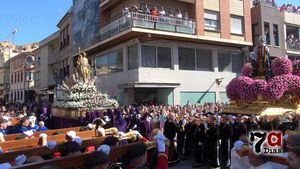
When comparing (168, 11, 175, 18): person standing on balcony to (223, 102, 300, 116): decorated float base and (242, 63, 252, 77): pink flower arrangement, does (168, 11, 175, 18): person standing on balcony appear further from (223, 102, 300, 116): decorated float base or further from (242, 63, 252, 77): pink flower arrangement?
(223, 102, 300, 116): decorated float base

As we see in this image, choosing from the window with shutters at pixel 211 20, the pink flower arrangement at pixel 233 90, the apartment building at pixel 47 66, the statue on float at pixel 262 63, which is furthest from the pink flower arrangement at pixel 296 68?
the apartment building at pixel 47 66

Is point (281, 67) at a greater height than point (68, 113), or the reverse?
point (281, 67)

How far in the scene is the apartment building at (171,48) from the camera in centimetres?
2422

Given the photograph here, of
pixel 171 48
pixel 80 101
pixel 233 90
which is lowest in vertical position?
pixel 80 101

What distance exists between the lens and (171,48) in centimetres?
2589

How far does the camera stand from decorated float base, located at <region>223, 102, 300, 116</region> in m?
13.1

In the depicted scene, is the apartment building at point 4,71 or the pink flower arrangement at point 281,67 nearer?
the pink flower arrangement at point 281,67

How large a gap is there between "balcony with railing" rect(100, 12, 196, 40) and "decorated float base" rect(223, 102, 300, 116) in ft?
34.3

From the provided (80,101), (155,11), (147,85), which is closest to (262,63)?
(80,101)

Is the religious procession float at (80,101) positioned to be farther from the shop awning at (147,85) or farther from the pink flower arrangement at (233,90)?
the shop awning at (147,85)

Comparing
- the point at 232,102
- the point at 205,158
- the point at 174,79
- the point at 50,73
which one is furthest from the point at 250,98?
the point at 50,73

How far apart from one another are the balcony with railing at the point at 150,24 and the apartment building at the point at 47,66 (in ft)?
69.9

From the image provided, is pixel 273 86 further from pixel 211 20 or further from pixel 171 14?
pixel 211 20

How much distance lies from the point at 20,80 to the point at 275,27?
51.0m
